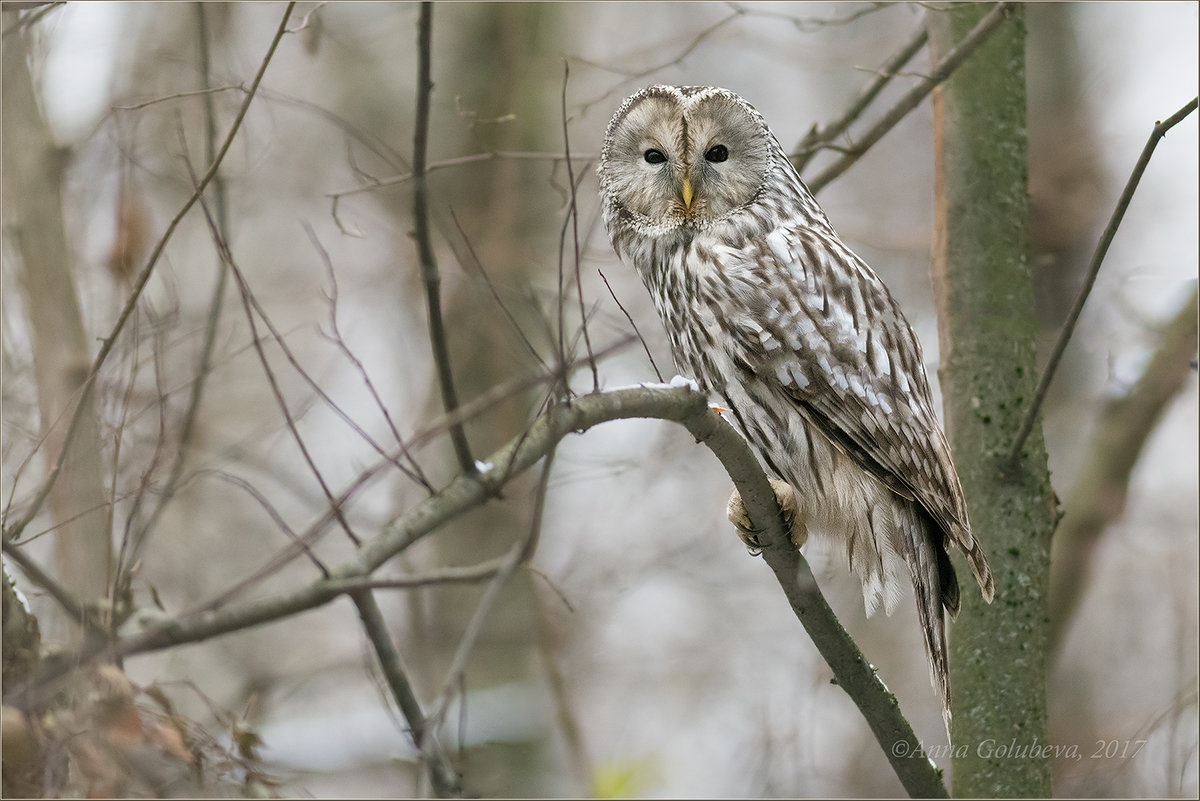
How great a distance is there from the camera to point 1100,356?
5.90 metres

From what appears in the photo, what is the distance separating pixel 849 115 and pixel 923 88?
33 centimetres

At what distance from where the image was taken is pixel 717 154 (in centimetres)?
334

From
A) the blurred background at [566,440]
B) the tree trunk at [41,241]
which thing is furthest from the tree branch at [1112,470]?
the tree trunk at [41,241]

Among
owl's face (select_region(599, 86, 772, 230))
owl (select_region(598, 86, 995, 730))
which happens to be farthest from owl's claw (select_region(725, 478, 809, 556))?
owl's face (select_region(599, 86, 772, 230))

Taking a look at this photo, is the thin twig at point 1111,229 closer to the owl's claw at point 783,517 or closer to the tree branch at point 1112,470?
the owl's claw at point 783,517

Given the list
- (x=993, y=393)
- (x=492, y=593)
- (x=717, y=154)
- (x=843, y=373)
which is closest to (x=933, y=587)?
(x=843, y=373)

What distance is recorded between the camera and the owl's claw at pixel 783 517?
3066 millimetres

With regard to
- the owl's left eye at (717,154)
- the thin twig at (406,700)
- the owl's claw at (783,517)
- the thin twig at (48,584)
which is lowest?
the thin twig at (406,700)

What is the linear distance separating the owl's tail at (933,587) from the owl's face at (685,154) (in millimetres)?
1116

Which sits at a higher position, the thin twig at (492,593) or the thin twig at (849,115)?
the thin twig at (849,115)

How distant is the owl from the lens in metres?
3.07

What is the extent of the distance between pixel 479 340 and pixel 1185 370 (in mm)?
3447

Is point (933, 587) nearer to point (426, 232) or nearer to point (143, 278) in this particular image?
point (426, 232)

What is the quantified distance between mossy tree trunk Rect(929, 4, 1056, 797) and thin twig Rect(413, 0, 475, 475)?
2.20 m
